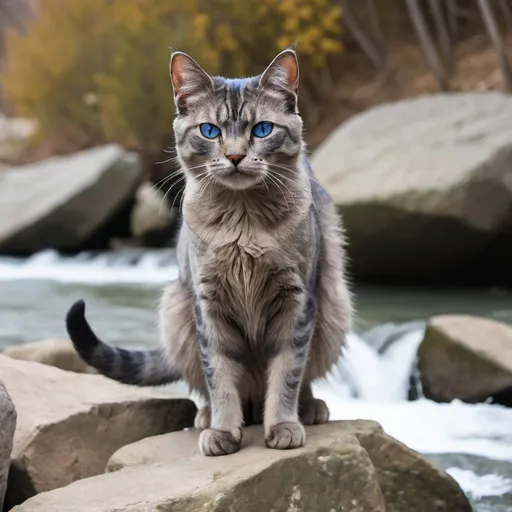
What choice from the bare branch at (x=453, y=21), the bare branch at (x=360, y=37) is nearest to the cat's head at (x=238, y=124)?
the bare branch at (x=453, y=21)

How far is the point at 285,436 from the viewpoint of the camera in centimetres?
278

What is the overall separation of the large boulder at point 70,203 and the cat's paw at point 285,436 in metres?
7.99

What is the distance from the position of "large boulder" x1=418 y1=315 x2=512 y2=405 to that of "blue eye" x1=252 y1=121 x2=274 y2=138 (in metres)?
2.51

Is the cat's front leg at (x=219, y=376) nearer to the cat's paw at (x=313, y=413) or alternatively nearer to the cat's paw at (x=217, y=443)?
the cat's paw at (x=217, y=443)

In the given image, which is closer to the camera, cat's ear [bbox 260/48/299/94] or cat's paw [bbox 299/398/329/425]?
cat's ear [bbox 260/48/299/94]

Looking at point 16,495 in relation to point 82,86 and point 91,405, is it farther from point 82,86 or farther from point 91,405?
point 82,86

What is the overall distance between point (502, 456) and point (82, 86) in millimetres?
12272

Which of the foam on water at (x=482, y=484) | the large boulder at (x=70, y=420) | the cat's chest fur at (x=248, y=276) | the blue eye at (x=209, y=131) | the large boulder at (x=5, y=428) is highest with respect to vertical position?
the blue eye at (x=209, y=131)

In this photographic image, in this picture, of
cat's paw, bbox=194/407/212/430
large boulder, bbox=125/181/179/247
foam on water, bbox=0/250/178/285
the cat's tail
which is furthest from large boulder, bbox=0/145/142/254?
cat's paw, bbox=194/407/212/430

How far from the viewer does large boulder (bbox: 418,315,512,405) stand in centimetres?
469

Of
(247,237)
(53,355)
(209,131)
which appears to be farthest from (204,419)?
(53,355)

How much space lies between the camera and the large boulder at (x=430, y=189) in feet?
23.1

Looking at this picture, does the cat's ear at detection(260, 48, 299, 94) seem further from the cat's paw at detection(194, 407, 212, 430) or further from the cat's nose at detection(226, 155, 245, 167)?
the cat's paw at detection(194, 407, 212, 430)

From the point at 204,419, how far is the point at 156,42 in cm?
1075
